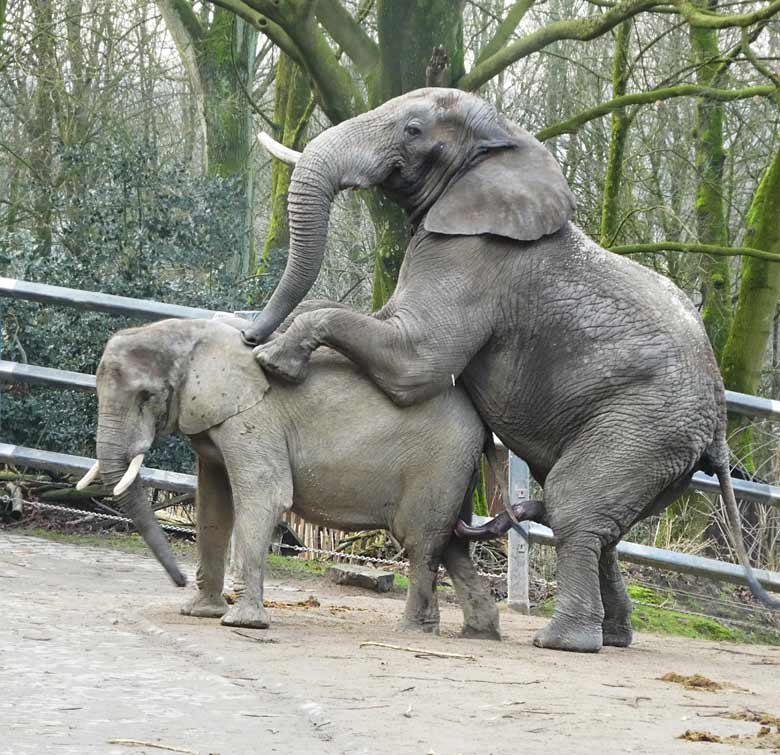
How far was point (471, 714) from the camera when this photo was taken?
4.63 m

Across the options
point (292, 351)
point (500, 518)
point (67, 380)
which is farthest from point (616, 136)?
point (292, 351)

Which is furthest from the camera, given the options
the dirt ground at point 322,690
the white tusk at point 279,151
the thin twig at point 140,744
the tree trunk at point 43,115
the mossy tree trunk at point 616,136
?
the tree trunk at point 43,115

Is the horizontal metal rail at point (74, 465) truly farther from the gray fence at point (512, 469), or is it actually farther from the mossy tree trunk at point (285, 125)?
the mossy tree trunk at point (285, 125)

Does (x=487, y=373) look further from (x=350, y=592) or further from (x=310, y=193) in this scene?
(x=350, y=592)

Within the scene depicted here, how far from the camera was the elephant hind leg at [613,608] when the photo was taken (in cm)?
731

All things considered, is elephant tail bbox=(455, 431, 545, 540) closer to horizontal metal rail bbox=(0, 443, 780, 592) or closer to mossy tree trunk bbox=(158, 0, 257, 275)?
horizontal metal rail bbox=(0, 443, 780, 592)

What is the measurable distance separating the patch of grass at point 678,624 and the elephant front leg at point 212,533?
9.23ft

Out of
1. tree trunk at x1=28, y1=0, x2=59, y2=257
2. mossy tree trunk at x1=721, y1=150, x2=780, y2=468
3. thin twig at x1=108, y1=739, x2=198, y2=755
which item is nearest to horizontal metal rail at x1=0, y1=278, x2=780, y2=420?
thin twig at x1=108, y1=739, x2=198, y2=755

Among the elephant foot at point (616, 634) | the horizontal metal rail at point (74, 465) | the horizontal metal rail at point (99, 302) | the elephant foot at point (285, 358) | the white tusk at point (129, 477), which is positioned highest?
the horizontal metal rail at point (99, 302)

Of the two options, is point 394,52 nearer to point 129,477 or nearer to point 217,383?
point 217,383

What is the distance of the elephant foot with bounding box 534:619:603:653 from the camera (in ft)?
22.3

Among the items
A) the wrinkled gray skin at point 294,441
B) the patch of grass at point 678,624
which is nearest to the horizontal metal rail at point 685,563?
the patch of grass at point 678,624

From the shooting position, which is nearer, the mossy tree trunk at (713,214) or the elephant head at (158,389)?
the elephant head at (158,389)

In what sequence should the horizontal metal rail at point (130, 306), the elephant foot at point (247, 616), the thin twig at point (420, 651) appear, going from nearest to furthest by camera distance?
the thin twig at point (420, 651) → the elephant foot at point (247, 616) → the horizontal metal rail at point (130, 306)
